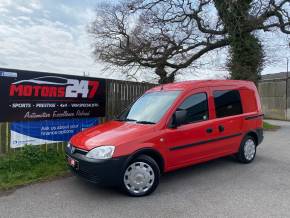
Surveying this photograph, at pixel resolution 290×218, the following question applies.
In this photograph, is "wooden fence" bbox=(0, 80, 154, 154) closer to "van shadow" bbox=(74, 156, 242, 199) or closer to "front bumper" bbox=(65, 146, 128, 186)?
"van shadow" bbox=(74, 156, 242, 199)

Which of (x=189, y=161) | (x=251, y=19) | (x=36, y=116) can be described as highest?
(x=251, y=19)

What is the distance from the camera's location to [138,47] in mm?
17281

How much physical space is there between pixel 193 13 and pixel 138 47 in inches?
146

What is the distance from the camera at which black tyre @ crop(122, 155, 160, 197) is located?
4746 mm

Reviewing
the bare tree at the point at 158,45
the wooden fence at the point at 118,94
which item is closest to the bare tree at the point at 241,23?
the bare tree at the point at 158,45

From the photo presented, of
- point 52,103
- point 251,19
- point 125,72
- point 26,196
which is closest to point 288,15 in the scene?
point 251,19

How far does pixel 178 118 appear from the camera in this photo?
205 inches

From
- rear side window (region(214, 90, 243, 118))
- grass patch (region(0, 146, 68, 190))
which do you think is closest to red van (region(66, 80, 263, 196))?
rear side window (region(214, 90, 243, 118))

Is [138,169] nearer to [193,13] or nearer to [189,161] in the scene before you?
[189,161]

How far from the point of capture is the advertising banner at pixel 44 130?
6.46 metres

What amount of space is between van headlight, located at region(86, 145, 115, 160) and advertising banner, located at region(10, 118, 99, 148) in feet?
8.61

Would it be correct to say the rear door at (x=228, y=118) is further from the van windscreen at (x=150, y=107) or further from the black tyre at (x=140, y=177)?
the black tyre at (x=140, y=177)

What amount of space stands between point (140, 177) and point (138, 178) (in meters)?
0.04

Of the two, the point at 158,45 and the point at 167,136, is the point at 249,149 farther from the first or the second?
the point at 158,45
